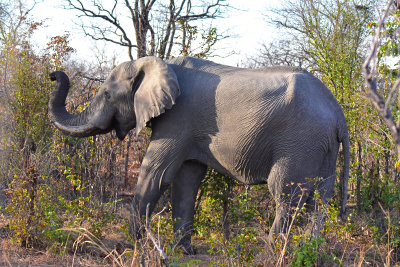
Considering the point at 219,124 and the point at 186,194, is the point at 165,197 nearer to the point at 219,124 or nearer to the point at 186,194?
the point at 186,194

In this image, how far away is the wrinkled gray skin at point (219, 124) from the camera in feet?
17.0

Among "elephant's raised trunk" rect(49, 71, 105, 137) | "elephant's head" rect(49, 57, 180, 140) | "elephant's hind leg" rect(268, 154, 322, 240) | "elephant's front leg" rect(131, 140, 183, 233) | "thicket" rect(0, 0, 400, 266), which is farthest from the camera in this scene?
"elephant's raised trunk" rect(49, 71, 105, 137)

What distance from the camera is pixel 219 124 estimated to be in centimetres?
548

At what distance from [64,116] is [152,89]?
4.15 ft

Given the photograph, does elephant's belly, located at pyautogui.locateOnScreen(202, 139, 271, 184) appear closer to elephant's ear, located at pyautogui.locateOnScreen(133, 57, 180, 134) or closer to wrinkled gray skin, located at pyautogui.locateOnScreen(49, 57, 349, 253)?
wrinkled gray skin, located at pyautogui.locateOnScreen(49, 57, 349, 253)

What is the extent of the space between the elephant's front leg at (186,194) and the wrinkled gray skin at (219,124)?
0.01 metres

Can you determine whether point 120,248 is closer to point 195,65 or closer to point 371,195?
point 195,65

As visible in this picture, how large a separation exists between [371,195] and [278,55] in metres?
14.7

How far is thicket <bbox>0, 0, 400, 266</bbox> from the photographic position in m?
4.39

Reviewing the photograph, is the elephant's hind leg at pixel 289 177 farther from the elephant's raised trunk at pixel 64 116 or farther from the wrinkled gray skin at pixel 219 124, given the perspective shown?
the elephant's raised trunk at pixel 64 116

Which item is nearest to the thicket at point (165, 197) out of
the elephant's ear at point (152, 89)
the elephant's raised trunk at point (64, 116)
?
the elephant's raised trunk at point (64, 116)

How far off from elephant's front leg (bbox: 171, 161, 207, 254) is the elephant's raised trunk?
45.3 inches

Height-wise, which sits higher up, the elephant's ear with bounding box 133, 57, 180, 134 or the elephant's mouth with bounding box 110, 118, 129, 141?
the elephant's ear with bounding box 133, 57, 180, 134

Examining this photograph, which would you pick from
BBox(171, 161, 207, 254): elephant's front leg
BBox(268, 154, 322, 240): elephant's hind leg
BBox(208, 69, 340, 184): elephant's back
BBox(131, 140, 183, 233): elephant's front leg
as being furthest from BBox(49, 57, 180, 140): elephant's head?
BBox(268, 154, 322, 240): elephant's hind leg
